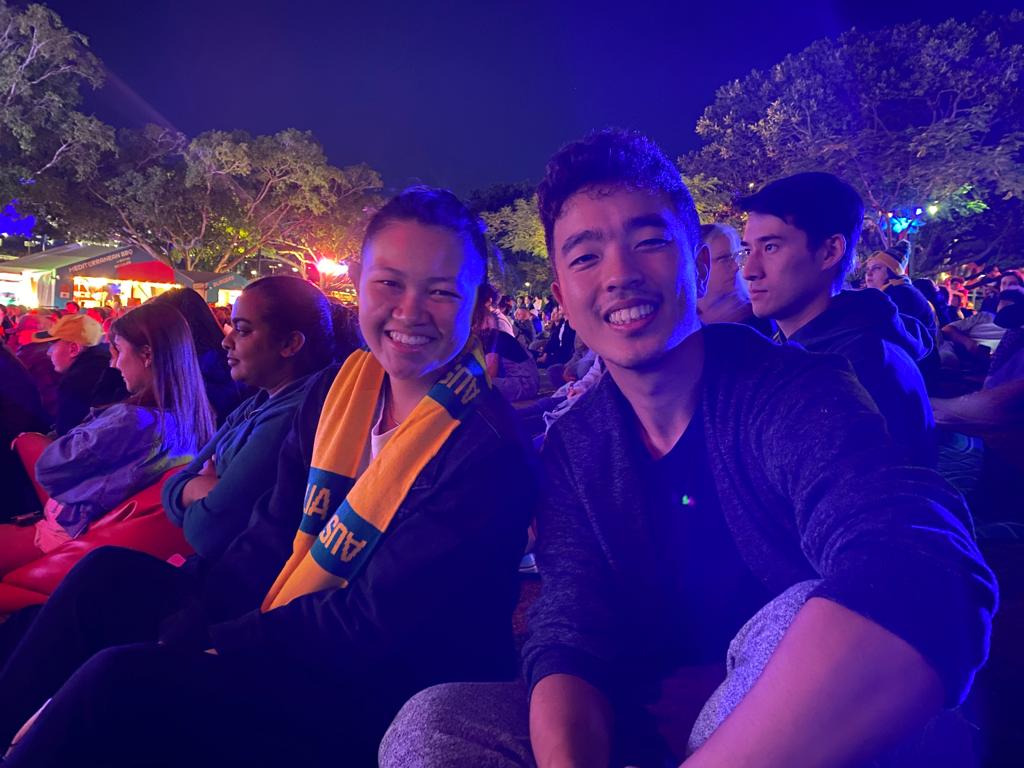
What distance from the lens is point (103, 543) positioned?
9.87 ft

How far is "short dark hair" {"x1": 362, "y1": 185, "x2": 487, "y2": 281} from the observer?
81.7 inches

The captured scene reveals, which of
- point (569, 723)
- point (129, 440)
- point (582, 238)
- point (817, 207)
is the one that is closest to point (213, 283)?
point (129, 440)

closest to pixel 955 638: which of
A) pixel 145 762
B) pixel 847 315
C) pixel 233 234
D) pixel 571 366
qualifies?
pixel 145 762

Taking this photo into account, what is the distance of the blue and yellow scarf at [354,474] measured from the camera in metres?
Result: 1.91

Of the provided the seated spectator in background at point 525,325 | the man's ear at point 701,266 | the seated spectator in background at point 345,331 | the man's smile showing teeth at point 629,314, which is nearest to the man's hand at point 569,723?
the man's smile showing teeth at point 629,314

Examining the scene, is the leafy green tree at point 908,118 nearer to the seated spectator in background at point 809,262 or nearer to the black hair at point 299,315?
the seated spectator in background at point 809,262

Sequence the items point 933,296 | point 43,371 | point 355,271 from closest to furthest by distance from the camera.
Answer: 1. point 355,271
2. point 43,371
3. point 933,296

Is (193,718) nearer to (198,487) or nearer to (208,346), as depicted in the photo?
(198,487)

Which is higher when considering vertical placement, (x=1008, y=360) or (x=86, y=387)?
(x=86, y=387)

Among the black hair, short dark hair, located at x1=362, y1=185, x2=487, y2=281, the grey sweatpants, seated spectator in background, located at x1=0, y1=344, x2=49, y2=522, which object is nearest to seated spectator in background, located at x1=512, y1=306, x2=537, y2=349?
seated spectator in background, located at x1=0, y1=344, x2=49, y2=522

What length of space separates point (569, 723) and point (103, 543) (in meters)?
2.57

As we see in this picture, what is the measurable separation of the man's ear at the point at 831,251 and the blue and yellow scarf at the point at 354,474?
6.25 feet

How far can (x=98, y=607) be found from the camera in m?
2.04

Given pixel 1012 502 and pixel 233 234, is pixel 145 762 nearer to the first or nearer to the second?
pixel 1012 502
